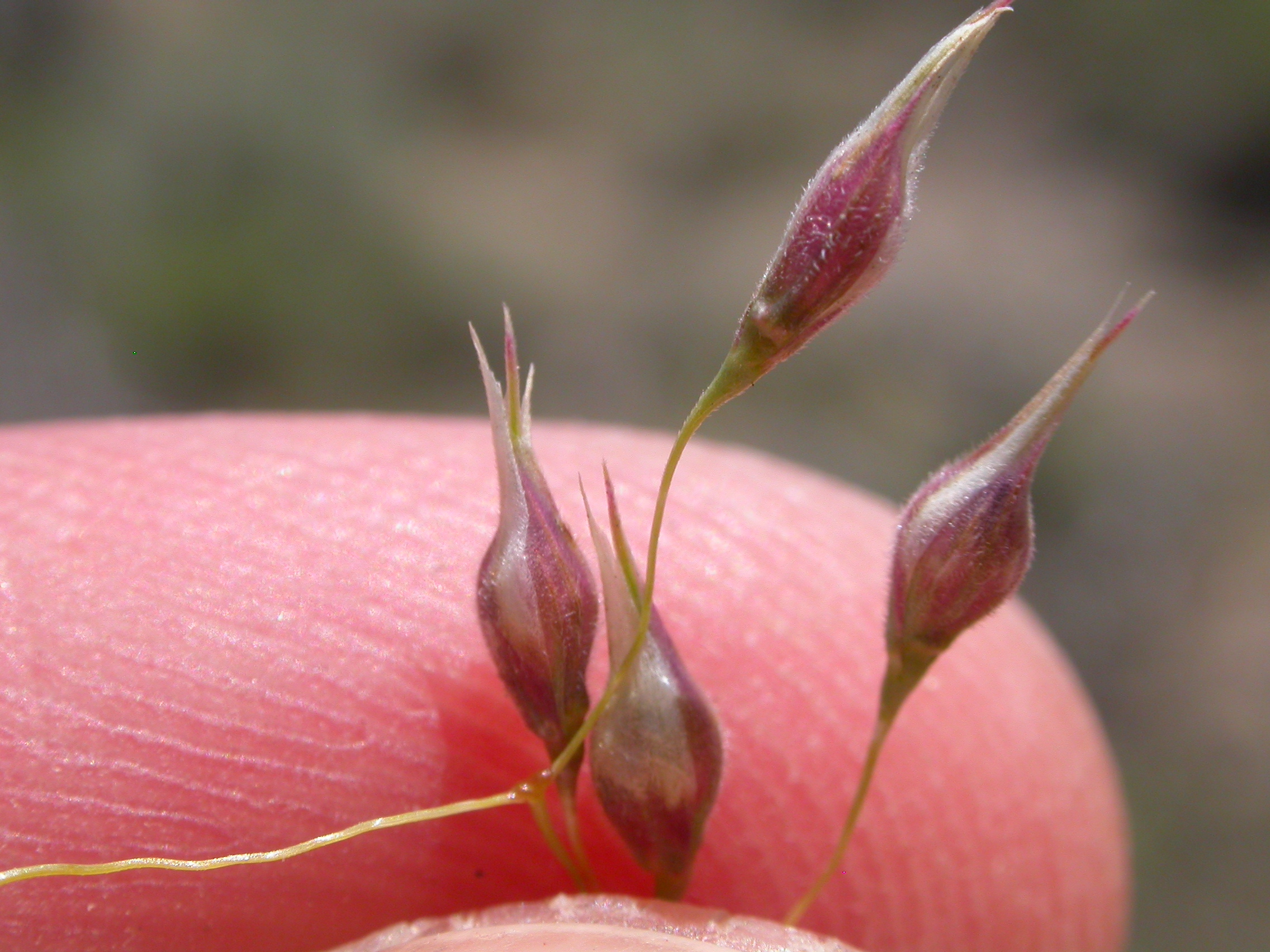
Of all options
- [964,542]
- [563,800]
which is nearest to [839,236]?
[964,542]

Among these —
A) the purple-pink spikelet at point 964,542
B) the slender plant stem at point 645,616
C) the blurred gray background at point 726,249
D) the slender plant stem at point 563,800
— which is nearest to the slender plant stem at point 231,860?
the slender plant stem at point 563,800

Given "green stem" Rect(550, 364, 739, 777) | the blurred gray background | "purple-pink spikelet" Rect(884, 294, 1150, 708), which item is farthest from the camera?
the blurred gray background

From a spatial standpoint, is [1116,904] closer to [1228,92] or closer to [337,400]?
[337,400]

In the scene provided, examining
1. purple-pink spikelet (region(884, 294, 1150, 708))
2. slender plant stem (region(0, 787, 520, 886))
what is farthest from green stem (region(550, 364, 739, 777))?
purple-pink spikelet (region(884, 294, 1150, 708))

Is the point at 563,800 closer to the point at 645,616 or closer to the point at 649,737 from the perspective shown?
the point at 649,737

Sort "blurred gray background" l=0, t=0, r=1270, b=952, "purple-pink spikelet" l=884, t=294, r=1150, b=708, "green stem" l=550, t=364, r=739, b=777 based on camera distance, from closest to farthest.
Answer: "green stem" l=550, t=364, r=739, b=777 < "purple-pink spikelet" l=884, t=294, r=1150, b=708 < "blurred gray background" l=0, t=0, r=1270, b=952

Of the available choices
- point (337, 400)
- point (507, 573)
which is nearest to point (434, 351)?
point (337, 400)

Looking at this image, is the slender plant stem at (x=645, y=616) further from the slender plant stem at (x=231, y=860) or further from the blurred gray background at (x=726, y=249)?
the blurred gray background at (x=726, y=249)

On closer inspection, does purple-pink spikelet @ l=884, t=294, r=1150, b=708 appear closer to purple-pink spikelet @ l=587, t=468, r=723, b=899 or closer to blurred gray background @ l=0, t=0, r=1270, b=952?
purple-pink spikelet @ l=587, t=468, r=723, b=899
